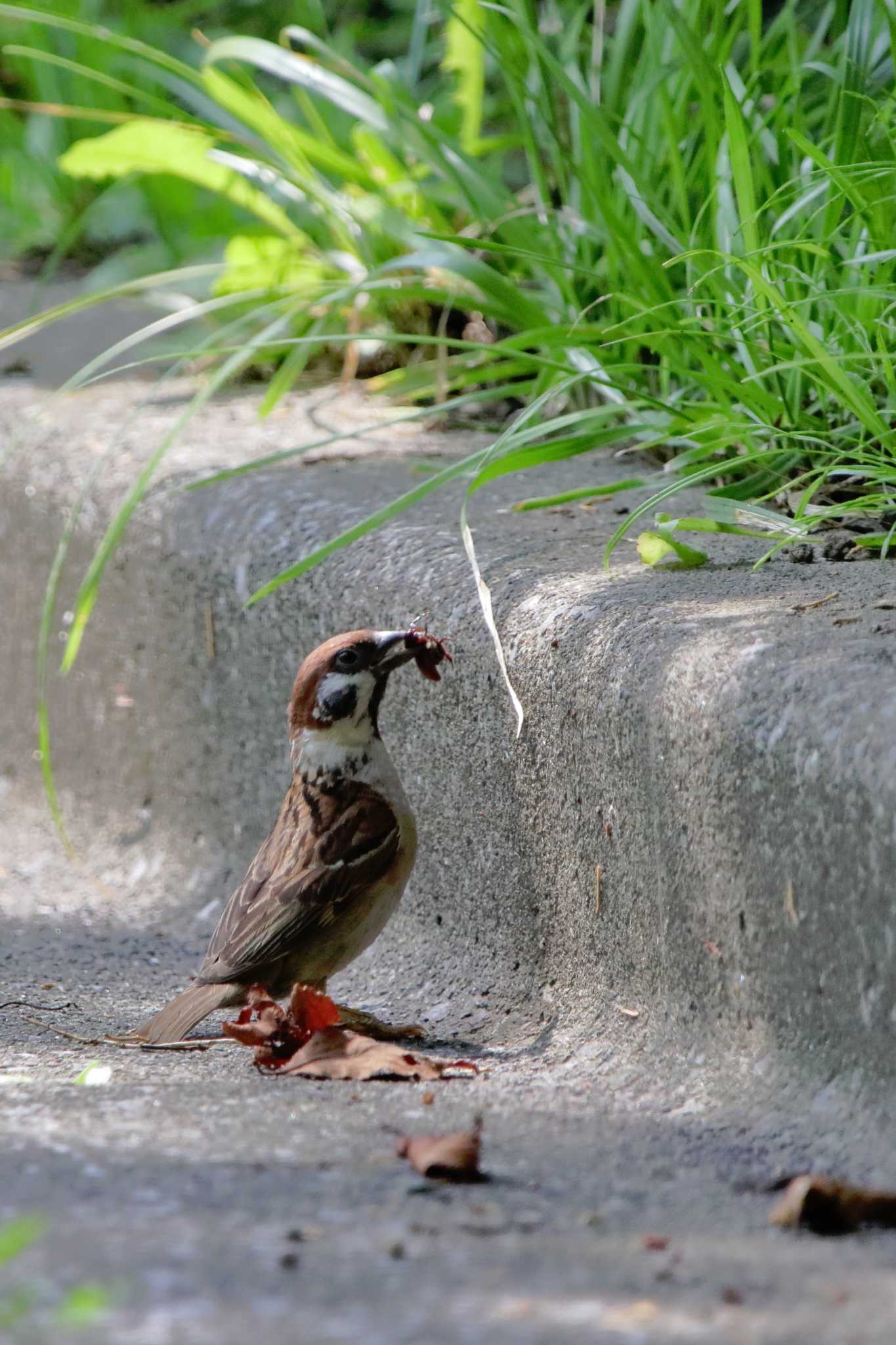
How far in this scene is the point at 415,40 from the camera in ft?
15.9

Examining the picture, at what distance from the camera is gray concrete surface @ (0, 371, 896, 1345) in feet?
5.49

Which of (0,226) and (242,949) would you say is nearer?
(242,949)

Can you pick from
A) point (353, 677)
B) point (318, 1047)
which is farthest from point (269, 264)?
point (318, 1047)

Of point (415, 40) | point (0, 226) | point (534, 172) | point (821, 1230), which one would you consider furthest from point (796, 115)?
point (0, 226)

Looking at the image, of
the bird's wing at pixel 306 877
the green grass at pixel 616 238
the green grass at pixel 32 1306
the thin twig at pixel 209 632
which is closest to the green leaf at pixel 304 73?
the green grass at pixel 616 238

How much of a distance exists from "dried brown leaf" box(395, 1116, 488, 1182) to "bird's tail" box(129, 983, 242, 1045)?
925 millimetres

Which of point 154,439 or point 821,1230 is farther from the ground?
point 154,439

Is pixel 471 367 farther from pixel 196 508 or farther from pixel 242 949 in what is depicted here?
pixel 242 949

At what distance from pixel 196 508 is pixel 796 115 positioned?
1.73m

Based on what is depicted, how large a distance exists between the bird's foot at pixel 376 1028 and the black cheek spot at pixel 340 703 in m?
0.58

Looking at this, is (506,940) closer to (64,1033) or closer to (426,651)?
(426,651)

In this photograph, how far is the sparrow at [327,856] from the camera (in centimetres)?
303

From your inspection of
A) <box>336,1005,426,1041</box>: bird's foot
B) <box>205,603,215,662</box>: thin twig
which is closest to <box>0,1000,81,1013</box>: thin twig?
<box>336,1005,426,1041</box>: bird's foot

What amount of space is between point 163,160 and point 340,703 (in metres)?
2.65
